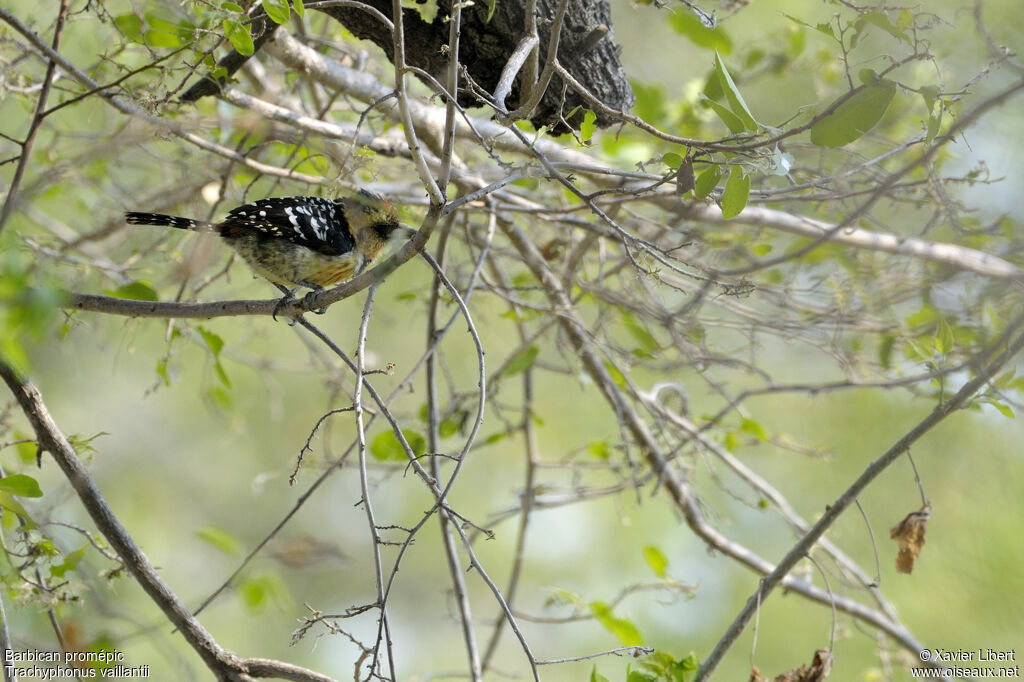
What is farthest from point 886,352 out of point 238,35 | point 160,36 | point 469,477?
point 469,477

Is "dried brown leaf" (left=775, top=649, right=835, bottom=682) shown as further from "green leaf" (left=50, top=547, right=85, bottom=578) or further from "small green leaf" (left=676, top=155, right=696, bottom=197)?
"green leaf" (left=50, top=547, right=85, bottom=578)

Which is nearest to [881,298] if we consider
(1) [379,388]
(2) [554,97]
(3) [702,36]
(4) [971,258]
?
(4) [971,258]

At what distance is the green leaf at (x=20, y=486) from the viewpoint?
1688 millimetres

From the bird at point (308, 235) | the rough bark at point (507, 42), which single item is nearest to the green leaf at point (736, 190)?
the rough bark at point (507, 42)

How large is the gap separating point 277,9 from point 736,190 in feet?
3.14

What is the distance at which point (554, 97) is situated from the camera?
205 cm

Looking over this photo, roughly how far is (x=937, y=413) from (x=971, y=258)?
1657mm

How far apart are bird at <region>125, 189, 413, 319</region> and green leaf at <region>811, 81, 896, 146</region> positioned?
1169 mm

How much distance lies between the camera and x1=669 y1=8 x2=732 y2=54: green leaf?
2.38 metres

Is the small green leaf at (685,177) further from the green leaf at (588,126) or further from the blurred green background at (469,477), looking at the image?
the blurred green background at (469,477)

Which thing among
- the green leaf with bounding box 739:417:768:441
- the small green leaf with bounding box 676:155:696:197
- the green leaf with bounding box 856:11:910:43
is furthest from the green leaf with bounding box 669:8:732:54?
the green leaf with bounding box 739:417:768:441

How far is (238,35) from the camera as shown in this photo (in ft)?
5.52

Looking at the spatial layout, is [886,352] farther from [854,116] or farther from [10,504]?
[10,504]

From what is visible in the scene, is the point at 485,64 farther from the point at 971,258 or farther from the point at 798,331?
the point at 971,258
